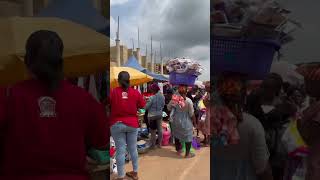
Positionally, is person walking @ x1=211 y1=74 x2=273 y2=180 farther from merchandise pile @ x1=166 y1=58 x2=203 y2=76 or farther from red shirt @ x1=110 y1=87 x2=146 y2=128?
merchandise pile @ x1=166 y1=58 x2=203 y2=76

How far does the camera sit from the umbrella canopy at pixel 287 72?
2625mm

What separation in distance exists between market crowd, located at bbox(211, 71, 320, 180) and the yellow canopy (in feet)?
2.40

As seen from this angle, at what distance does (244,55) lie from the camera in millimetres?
2680

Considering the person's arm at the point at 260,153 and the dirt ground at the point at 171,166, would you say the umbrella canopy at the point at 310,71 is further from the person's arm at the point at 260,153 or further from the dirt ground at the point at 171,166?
the dirt ground at the point at 171,166

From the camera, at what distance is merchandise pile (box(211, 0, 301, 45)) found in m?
→ 2.64

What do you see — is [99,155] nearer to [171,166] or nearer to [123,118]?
[123,118]

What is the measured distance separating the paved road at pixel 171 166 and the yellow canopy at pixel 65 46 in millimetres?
4117

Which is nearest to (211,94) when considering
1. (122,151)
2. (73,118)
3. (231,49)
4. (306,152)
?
(231,49)

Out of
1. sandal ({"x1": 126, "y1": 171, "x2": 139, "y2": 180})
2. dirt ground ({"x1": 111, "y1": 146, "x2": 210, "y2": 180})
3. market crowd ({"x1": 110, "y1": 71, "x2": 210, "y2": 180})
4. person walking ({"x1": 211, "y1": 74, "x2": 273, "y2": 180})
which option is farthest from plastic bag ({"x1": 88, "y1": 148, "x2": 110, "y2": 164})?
dirt ground ({"x1": 111, "y1": 146, "x2": 210, "y2": 180})

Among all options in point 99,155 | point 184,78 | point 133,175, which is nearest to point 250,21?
point 99,155

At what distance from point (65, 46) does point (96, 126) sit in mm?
460

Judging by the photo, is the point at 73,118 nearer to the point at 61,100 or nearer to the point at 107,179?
the point at 61,100

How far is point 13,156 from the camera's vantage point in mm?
2027

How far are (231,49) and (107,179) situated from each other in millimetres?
1078
